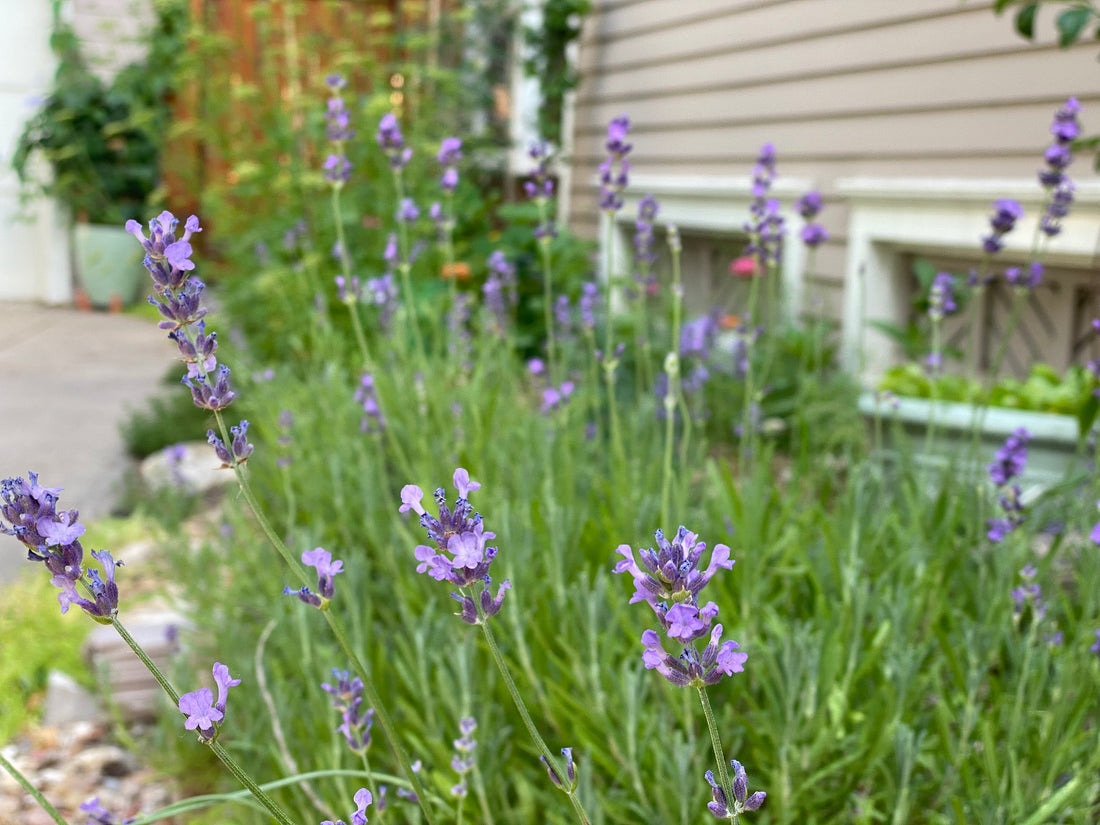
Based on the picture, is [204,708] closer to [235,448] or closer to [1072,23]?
[235,448]

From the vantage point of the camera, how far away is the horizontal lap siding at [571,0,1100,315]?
3529 mm

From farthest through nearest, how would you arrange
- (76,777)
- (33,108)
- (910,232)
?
(33,108)
(910,232)
(76,777)

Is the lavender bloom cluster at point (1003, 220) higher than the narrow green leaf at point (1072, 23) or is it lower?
lower

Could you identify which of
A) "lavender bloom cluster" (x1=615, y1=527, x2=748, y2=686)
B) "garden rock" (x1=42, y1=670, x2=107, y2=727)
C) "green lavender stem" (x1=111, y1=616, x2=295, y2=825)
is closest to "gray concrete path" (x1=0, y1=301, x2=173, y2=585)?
"garden rock" (x1=42, y1=670, x2=107, y2=727)

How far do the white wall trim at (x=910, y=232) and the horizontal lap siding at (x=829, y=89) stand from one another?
10 centimetres

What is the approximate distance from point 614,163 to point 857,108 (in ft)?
9.58

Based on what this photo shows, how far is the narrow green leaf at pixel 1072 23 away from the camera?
88.3 inches

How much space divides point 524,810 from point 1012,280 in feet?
5.09

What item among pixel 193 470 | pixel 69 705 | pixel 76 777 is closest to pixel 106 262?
pixel 193 470

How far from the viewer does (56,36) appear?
869 cm

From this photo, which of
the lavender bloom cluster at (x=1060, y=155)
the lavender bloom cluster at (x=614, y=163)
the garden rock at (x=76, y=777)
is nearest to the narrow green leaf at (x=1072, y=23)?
the lavender bloom cluster at (x=1060, y=155)

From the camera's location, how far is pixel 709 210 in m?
5.23

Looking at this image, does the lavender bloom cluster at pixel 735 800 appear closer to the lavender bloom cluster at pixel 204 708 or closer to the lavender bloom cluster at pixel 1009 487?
the lavender bloom cluster at pixel 204 708

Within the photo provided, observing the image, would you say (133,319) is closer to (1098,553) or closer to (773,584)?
(773,584)
